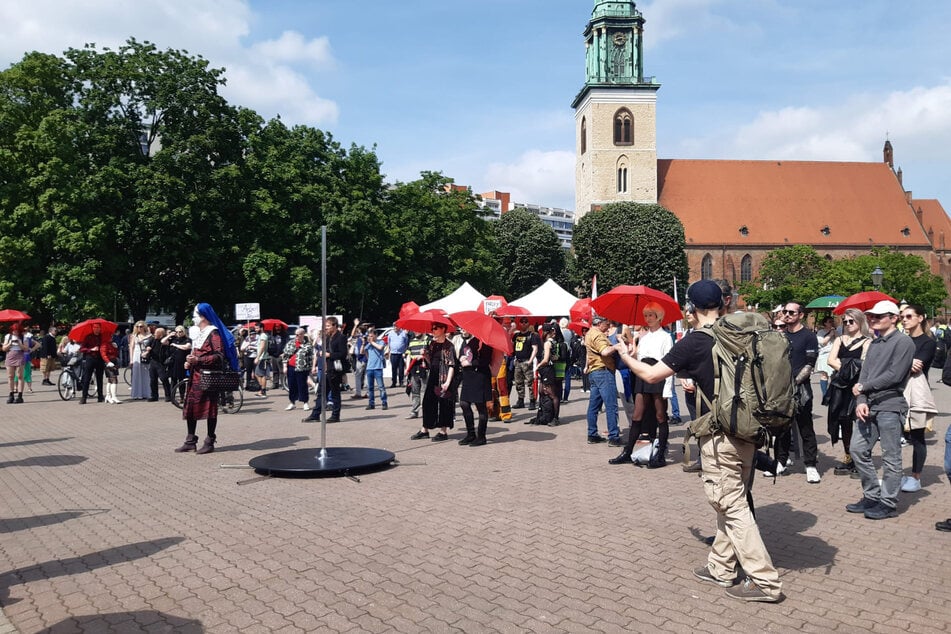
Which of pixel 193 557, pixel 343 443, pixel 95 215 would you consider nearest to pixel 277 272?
pixel 95 215

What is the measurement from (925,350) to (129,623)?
8.58 metres

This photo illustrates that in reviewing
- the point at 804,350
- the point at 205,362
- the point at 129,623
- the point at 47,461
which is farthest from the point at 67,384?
the point at 804,350

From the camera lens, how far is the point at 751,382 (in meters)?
4.68

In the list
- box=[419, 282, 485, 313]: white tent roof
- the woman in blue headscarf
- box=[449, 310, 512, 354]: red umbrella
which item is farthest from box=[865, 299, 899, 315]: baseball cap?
box=[419, 282, 485, 313]: white tent roof

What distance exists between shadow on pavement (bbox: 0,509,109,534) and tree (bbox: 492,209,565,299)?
5728 centimetres

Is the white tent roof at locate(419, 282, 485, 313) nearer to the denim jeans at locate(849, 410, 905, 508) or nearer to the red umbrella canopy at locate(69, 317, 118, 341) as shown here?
the red umbrella canopy at locate(69, 317, 118, 341)

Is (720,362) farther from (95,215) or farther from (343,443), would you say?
(95,215)

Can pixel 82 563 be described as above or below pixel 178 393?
below

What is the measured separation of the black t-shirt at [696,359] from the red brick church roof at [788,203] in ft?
238

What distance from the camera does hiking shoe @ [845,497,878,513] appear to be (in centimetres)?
684

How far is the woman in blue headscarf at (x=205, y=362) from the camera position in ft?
32.5

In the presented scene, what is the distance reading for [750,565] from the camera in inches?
186

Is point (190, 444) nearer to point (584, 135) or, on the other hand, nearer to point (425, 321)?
point (425, 321)

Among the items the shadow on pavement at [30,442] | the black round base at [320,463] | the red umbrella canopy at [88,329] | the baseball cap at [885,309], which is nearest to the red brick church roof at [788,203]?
the red umbrella canopy at [88,329]
